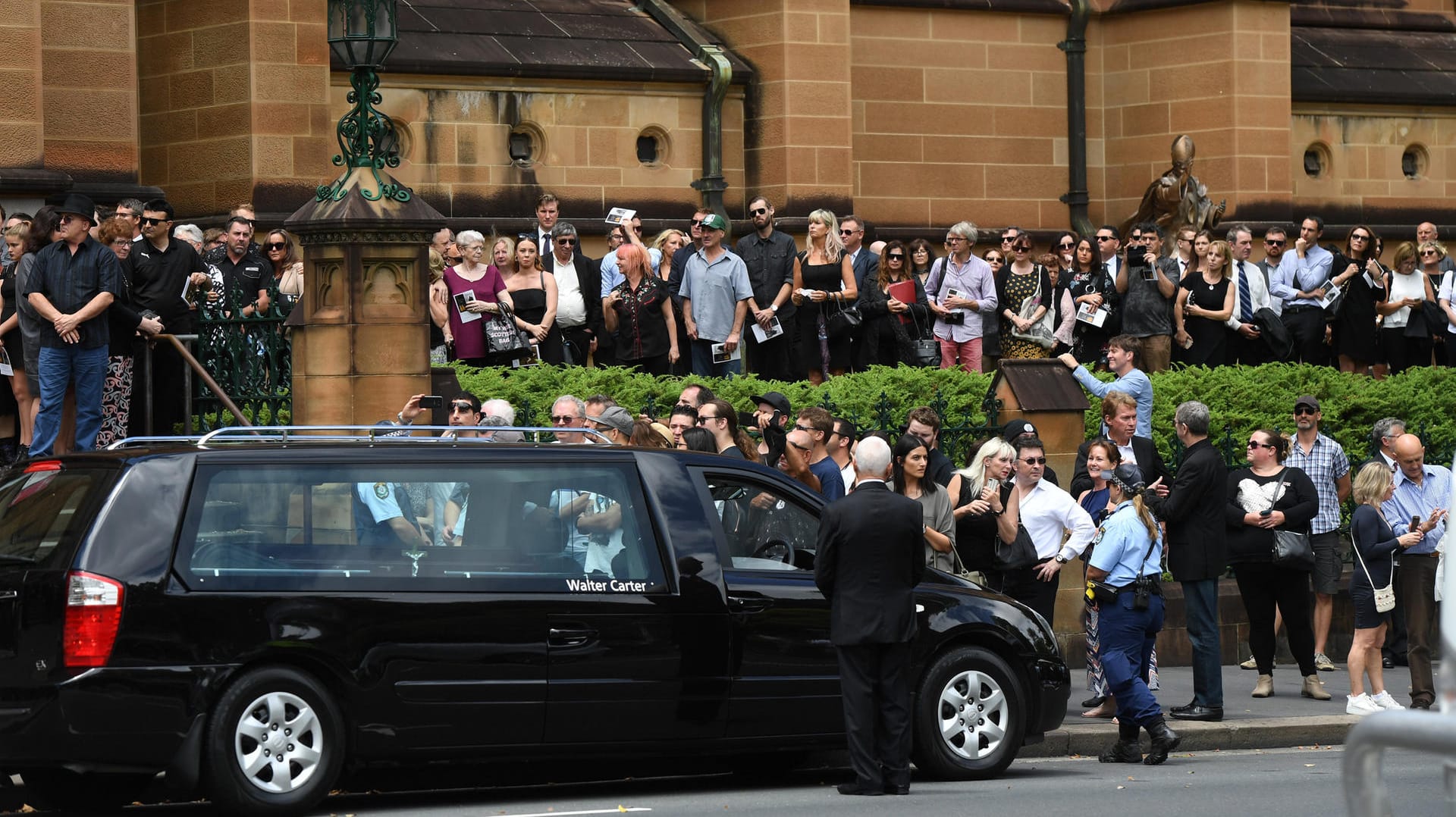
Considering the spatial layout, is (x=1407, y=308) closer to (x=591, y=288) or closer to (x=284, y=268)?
(x=591, y=288)

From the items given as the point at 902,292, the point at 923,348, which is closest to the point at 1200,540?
the point at 923,348

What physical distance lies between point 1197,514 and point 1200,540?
159 millimetres

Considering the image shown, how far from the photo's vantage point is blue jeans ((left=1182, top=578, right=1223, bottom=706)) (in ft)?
44.6

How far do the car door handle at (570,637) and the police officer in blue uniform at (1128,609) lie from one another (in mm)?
3071

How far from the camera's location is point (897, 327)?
18.7 meters

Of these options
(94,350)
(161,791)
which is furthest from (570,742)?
(94,350)

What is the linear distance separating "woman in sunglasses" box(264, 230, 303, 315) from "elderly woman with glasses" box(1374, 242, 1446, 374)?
10.2m

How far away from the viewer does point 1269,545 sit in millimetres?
14383

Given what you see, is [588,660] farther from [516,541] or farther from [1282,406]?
[1282,406]

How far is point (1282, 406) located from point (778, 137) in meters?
7.06

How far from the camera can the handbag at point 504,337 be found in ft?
55.1

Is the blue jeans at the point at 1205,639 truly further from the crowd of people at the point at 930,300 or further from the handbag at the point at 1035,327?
the handbag at the point at 1035,327

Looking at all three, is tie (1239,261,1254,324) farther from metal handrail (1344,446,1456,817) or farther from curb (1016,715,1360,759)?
metal handrail (1344,446,1456,817)

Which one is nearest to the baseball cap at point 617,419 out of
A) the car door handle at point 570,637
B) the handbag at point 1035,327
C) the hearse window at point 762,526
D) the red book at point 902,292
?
the hearse window at point 762,526
